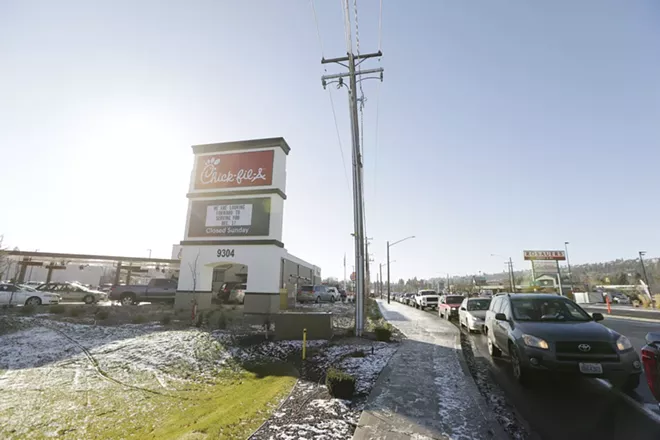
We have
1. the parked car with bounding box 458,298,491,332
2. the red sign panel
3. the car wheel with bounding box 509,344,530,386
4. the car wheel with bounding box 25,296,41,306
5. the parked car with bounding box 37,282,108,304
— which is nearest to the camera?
the car wheel with bounding box 509,344,530,386

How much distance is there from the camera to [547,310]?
743 centimetres

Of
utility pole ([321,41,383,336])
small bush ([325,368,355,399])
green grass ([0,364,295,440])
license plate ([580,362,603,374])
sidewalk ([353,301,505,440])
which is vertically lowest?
green grass ([0,364,295,440])

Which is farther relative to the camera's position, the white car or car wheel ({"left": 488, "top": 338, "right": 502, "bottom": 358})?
the white car

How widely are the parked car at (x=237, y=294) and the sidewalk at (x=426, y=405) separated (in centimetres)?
2051

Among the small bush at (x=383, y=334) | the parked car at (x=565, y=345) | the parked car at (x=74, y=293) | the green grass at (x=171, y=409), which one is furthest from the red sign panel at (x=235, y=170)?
the parked car at (x=565, y=345)

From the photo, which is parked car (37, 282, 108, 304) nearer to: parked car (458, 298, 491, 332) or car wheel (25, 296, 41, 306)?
car wheel (25, 296, 41, 306)

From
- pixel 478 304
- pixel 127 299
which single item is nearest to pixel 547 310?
pixel 478 304

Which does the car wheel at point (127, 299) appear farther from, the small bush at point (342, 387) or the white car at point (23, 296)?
the small bush at point (342, 387)

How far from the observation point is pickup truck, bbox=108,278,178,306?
2600 centimetres

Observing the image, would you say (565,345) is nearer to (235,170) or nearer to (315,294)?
(235,170)

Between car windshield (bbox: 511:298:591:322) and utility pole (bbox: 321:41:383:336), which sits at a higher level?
utility pole (bbox: 321:41:383:336)

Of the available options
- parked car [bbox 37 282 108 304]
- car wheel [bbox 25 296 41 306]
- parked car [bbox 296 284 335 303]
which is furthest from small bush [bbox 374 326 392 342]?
parked car [bbox 37 282 108 304]

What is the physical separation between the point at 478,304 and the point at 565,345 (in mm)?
9868

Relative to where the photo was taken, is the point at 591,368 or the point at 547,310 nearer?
the point at 591,368
